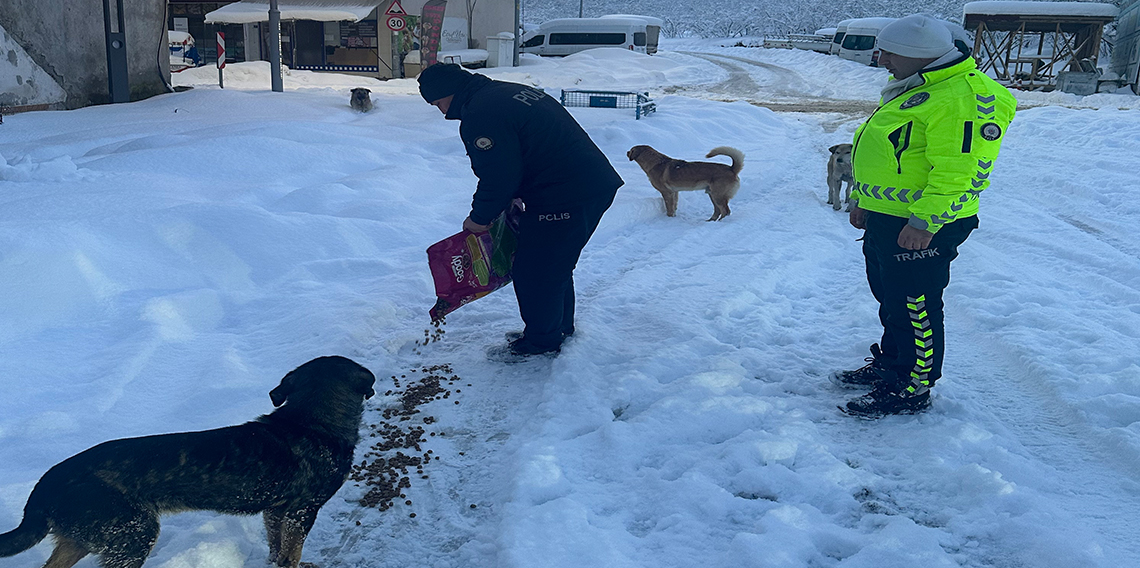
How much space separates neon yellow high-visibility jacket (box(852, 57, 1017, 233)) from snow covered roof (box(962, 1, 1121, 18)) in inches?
924

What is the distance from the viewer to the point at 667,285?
18.2 ft

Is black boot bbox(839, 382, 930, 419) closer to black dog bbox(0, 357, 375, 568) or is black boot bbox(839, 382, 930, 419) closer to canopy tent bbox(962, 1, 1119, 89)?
black dog bbox(0, 357, 375, 568)

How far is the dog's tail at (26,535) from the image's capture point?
6.41 ft

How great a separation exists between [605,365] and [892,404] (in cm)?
146

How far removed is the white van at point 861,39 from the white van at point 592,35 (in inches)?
353

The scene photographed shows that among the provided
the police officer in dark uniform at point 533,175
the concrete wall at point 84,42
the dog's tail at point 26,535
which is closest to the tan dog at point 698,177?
the police officer in dark uniform at point 533,175

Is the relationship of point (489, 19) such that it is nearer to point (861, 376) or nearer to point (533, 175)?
point (533, 175)

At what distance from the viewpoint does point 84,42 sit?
1236 centimetres

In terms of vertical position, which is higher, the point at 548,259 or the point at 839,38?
the point at 839,38

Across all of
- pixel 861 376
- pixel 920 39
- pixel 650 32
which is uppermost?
pixel 650 32

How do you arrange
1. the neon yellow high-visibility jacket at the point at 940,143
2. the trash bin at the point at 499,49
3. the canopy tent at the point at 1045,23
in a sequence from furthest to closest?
1. the trash bin at the point at 499,49
2. the canopy tent at the point at 1045,23
3. the neon yellow high-visibility jacket at the point at 940,143

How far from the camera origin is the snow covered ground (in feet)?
8.77

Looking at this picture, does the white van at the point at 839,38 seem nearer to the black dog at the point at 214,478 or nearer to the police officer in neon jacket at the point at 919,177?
the police officer in neon jacket at the point at 919,177

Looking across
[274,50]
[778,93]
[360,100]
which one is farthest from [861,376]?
[778,93]
